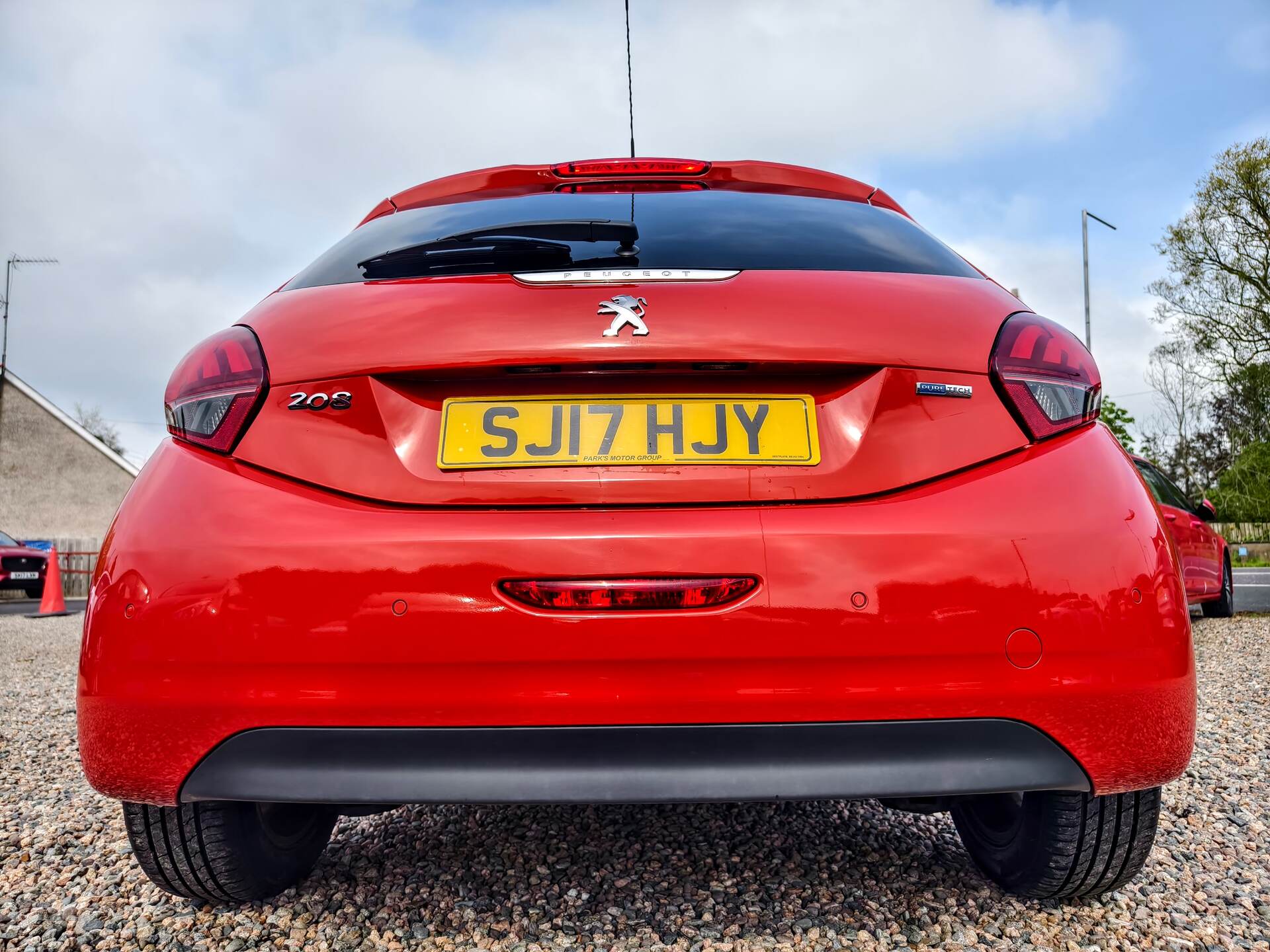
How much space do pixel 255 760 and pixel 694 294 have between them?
1.05 meters

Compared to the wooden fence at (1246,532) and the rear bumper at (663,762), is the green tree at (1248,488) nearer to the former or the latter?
the wooden fence at (1246,532)

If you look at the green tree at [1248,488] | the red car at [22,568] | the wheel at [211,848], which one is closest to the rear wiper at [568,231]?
the wheel at [211,848]

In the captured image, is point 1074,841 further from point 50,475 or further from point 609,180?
point 50,475

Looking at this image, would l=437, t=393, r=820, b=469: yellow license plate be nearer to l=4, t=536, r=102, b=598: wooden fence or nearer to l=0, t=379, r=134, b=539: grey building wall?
l=4, t=536, r=102, b=598: wooden fence

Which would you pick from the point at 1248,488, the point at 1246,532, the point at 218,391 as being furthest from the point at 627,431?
the point at 1246,532

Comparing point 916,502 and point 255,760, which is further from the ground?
point 916,502

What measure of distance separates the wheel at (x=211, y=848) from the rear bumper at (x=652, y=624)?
1.18 ft

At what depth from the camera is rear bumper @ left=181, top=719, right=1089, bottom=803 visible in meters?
1.45

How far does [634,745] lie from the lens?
1446 mm

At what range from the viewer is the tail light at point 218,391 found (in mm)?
1622

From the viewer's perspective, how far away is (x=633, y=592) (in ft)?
4.70

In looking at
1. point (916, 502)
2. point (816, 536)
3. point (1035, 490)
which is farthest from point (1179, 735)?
point (816, 536)

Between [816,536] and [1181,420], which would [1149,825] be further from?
[1181,420]

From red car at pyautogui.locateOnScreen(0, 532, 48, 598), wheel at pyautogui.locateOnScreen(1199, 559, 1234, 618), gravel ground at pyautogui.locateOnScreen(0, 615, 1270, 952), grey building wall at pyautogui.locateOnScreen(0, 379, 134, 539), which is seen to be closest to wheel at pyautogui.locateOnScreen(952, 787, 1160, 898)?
gravel ground at pyautogui.locateOnScreen(0, 615, 1270, 952)
